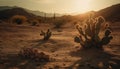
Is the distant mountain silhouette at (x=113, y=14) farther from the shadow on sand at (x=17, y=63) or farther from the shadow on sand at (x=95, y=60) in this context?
the shadow on sand at (x=17, y=63)

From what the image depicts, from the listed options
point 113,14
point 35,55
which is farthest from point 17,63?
point 113,14

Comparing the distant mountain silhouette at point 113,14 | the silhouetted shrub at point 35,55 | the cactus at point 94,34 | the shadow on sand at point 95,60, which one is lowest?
the shadow on sand at point 95,60

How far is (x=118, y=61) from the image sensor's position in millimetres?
7859

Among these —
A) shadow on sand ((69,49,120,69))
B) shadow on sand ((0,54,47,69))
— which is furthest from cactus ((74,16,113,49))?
shadow on sand ((0,54,47,69))

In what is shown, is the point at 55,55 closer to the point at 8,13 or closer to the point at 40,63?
the point at 40,63

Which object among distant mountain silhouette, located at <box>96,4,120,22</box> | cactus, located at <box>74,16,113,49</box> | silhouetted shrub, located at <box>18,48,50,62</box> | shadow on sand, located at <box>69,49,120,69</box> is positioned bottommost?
shadow on sand, located at <box>69,49,120,69</box>

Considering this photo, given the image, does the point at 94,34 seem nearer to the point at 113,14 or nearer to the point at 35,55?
the point at 35,55

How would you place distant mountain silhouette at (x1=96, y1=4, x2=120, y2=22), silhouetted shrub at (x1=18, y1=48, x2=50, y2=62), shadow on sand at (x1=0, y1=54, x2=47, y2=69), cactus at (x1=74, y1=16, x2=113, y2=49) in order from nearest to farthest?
shadow on sand at (x1=0, y1=54, x2=47, y2=69), silhouetted shrub at (x1=18, y1=48, x2=50, y2=62), cactus at (x1=74, y1=16, x2=113, y2=49), distant mountain silhouette at (x1=96, y1=4, x2=120, y2=22)

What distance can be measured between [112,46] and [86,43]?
5.78 feet

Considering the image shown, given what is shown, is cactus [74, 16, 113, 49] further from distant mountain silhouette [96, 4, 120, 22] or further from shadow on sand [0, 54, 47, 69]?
distant mountain silhouette [96, 4, 120, 22]

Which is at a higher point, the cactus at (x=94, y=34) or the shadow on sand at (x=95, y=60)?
the cactus at (x=94, y=34)

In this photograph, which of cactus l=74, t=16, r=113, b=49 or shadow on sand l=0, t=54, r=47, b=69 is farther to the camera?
cactus l=74, t=16, r=113, b=49

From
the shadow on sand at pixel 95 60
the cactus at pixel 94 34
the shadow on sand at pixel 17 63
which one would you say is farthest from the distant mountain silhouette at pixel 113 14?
the shadow on sand at pixel 17 63

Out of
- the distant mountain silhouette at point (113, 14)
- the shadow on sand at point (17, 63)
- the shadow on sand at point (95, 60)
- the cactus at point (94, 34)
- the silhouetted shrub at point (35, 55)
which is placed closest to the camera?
the shadow on sand at point (17, 63)
